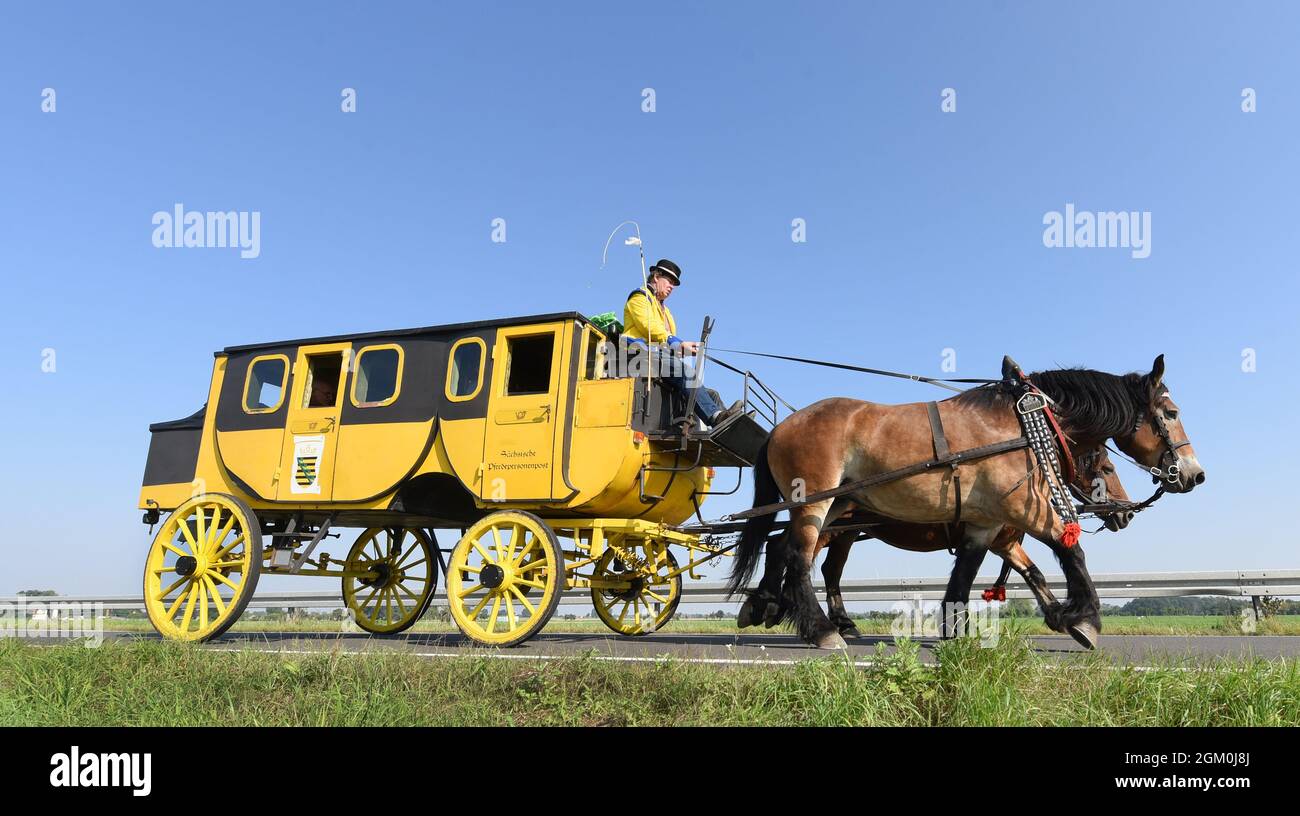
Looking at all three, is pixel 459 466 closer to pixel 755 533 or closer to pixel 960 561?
pixel 755 533

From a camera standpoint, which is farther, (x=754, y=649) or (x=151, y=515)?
(x=151, y=515)

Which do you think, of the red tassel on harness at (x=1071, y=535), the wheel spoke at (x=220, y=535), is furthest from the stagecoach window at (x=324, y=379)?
the red tassel on harness at (x=1071, y=535)

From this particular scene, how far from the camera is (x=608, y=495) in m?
6.84

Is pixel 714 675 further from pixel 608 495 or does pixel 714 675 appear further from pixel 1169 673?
pixel 608 495

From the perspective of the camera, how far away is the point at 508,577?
6574 millimetres

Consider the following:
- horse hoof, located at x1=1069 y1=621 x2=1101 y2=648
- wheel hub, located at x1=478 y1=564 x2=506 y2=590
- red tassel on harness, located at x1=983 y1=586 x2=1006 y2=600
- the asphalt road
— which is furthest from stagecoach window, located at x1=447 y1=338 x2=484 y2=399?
horse hoof, located at x1=1069 y1=621 x2=1101 y2=648

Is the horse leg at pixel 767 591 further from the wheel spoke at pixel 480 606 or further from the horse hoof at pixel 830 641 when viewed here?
the wheel spoke at pixel 480 606

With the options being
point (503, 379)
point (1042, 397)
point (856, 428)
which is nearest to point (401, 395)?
point (503, 379)

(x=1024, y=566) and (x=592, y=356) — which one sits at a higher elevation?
(x=592, y=356)

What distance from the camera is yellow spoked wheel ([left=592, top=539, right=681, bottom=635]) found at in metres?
7.70

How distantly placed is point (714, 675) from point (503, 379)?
3821 millimetres

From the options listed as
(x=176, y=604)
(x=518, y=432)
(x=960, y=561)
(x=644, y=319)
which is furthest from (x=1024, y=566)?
(x=176, y=604)

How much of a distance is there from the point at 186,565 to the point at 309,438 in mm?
1537

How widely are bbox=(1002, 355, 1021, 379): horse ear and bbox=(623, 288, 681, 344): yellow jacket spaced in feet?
8.66
